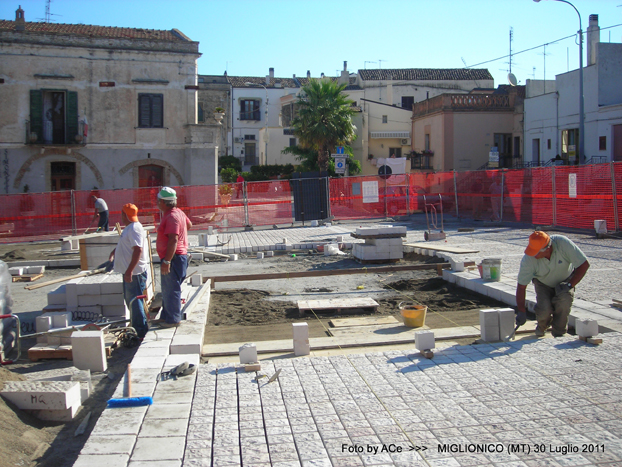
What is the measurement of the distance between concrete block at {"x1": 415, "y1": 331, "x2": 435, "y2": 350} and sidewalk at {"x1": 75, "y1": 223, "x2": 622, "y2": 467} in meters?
0.13

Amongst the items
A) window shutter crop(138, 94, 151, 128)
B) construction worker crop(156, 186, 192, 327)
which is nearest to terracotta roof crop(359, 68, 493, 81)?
window shutter crop(138, 94, 151, 128)

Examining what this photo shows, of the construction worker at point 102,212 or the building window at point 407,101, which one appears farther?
the building window at point 407,101

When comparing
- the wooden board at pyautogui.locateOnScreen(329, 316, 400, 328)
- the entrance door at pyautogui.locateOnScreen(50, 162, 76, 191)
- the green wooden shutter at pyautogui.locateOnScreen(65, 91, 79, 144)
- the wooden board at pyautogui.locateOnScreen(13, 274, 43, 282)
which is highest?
the green wooden shutter at pyautogui.locateOnScreen(65, 91, 79, 144)

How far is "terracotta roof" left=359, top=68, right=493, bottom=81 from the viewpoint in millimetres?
54281

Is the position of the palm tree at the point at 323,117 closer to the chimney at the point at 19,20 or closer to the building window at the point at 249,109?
the chimney at the point at 19,20

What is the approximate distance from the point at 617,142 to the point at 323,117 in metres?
16.5

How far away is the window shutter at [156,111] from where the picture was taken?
86.8 feet

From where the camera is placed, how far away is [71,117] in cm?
2556

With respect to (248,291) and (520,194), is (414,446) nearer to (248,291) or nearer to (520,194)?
(248,291)

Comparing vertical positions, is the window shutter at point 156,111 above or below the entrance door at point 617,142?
above

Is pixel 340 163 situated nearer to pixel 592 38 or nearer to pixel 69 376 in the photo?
pixel 592 38

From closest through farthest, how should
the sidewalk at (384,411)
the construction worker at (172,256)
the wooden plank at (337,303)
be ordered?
the sidewalk at (384,411), the construction worker at (172,256), the wooden plank at (337,303)

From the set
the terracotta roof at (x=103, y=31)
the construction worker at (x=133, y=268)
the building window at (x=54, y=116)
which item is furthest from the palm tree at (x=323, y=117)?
the construction worker at (x=133, y=268)

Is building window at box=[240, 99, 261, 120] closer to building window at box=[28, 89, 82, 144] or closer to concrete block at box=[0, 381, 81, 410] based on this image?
building window at box=[28, 89, 82, 144]
